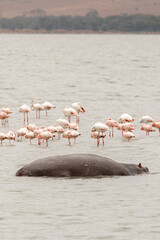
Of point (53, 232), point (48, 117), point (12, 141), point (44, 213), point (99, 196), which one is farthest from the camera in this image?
point (48, 117)

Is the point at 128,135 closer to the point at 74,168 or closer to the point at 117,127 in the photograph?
the point at 117,127

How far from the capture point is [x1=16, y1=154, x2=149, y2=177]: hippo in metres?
15.2

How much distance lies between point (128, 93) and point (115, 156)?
72.6ft

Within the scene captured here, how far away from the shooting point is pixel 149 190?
1427 cm

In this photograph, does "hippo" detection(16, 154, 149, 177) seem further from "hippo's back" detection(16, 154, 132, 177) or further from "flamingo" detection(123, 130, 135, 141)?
"flamingo" detection(123, 130, 135, 141)

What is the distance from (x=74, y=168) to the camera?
15.3m

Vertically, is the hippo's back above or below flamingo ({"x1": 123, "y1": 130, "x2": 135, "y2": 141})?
above

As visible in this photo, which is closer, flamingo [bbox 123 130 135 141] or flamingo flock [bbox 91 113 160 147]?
flamingo flock [bbox 91 113 160 147]

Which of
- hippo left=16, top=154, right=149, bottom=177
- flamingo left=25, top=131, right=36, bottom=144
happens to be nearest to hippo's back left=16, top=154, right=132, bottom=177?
hippo left=16, top=154, right=149, bottom=177

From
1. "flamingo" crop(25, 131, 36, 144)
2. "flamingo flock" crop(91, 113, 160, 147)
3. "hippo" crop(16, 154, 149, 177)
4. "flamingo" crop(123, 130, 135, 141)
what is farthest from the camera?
"flamingo" crop(123, 130, 135, 141)

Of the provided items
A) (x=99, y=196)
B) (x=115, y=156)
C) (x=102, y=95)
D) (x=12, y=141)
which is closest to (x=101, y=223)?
(x=99, y=196)

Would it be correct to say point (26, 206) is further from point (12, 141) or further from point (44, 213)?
point (12, 141)

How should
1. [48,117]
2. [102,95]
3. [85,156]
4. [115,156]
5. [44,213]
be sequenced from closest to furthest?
[44,213] < [85,156] < [115,156] < [48,117] < [102,95]

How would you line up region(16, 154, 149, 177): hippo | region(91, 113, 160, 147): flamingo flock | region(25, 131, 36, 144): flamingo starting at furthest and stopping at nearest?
region(25, 131, 36, 144): flamingo, region(91, 113, 160, 147): flamingo flock, region(16, 154, 149, 177): hippo
